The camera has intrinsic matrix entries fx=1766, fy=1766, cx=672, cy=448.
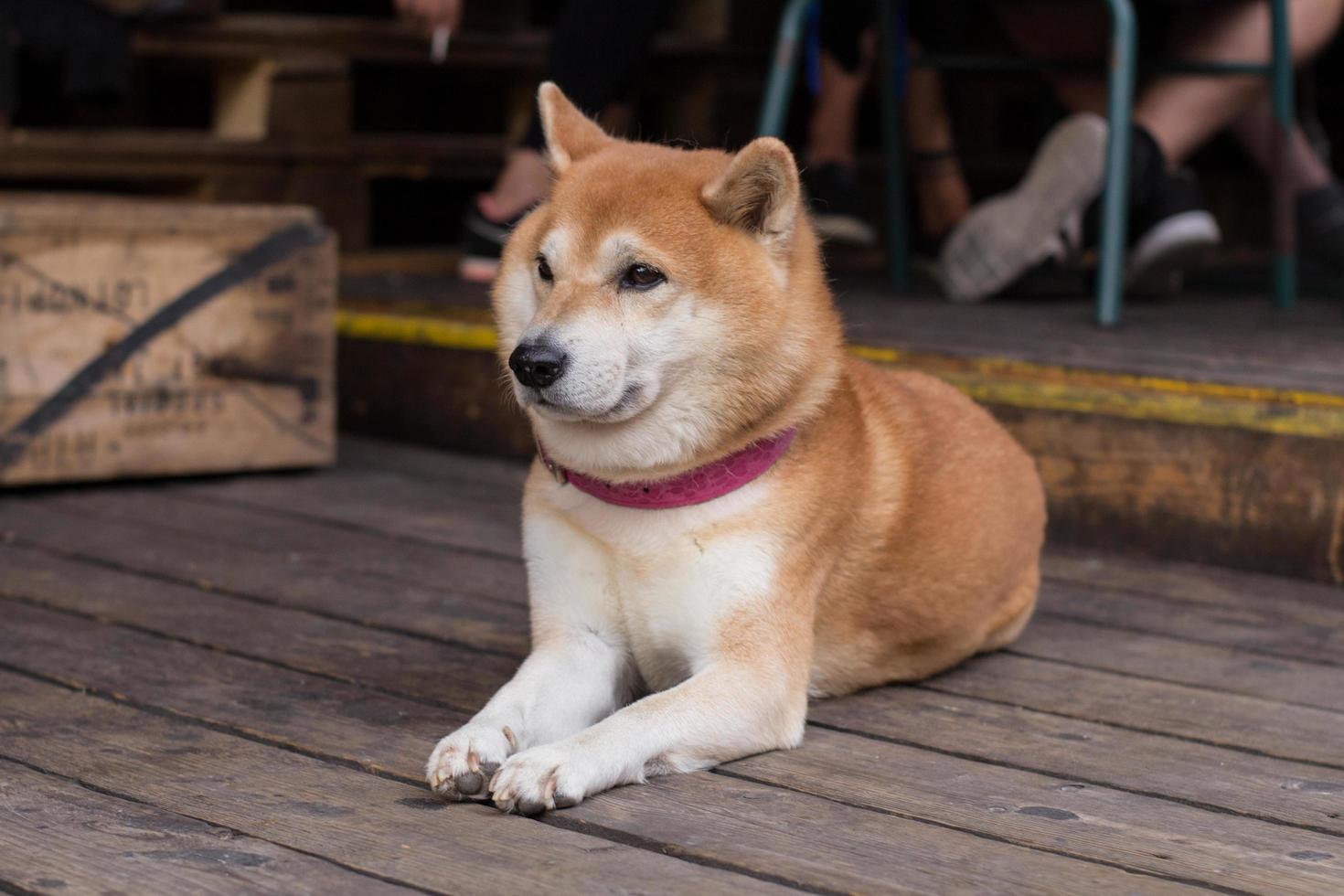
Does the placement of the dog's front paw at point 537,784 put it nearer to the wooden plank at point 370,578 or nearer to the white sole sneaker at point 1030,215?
the wooden plank at point 370,578

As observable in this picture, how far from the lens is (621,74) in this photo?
13.9 ft

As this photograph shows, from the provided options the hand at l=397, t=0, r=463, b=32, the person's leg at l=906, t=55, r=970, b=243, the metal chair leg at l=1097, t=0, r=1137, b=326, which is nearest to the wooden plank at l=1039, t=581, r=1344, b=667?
the metal chair leg at l=1097, t=0, r=1137, b=326

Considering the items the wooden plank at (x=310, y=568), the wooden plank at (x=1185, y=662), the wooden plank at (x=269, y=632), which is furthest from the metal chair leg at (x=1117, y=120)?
the wooden plank at (x=269, y=632)

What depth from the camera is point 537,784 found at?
185cm

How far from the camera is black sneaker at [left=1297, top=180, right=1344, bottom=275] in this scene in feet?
14.8

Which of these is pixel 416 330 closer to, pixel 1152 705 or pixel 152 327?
pixel 152 327

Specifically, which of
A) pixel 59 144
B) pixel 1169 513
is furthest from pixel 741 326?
pixel 59 144

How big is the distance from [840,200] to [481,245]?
38.9 inches

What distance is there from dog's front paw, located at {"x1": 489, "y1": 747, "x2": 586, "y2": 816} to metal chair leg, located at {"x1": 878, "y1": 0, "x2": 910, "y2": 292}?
2860 mm

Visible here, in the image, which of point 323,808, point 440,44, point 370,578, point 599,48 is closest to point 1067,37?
point 599,48

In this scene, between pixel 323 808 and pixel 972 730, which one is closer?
pixel 323 808

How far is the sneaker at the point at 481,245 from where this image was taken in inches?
176

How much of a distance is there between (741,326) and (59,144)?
2.58 metres

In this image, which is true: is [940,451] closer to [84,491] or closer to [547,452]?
[547,452]
